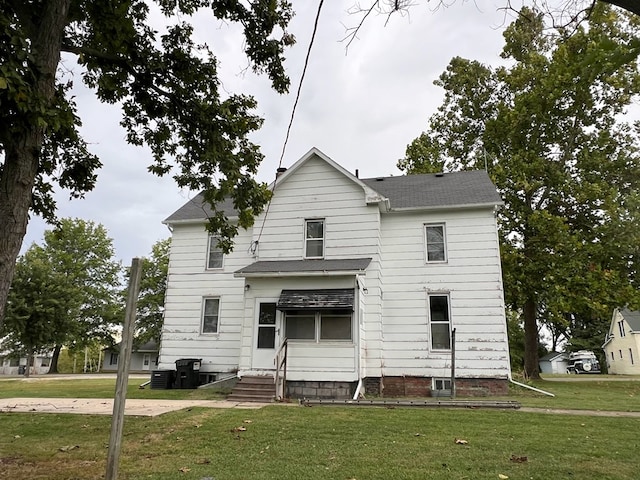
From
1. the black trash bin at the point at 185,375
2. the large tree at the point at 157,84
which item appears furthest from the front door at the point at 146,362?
the large tree at the point at 157,84

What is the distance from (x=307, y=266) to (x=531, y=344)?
1272 cm

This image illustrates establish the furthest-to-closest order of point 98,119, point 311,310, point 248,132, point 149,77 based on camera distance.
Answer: point 311,310 → point 98,119 → point 248,132 → point 149,77

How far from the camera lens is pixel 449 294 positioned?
13.3m

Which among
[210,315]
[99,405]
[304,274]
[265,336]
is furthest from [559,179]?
[99,405]

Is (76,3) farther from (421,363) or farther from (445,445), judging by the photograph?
(421,363)

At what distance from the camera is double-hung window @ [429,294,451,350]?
43.0 feet

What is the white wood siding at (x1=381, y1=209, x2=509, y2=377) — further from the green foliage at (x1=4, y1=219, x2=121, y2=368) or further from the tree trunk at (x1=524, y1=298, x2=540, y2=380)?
the green foliage at (x1=4, y1=219, x2=121, y2=368)

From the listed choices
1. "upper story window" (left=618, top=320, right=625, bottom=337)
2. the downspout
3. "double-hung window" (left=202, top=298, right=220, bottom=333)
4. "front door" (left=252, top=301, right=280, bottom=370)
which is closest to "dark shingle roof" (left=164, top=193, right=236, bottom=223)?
"double-hung window" (left=202, top=298, right=220, bottom=333)

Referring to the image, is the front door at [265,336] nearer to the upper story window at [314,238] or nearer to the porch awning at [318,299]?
the porch awning at [318,299]

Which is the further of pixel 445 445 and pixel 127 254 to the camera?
pixel 127 254

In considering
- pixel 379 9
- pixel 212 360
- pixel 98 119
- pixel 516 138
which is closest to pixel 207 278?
pixel 212 360

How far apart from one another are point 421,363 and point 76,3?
12093 mm

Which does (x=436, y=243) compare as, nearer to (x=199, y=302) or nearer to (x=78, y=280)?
(x=199, y=302)

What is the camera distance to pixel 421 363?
42.6ft
